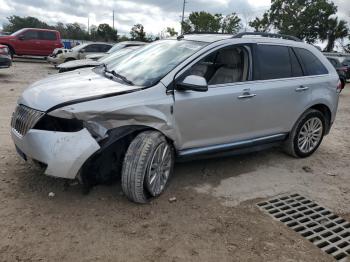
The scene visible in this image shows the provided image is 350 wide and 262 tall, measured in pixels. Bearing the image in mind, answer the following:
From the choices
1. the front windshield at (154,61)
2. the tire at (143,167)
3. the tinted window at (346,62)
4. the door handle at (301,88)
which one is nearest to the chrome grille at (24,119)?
the tire at (143,167)

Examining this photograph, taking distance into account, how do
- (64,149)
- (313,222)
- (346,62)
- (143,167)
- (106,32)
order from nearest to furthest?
(64,149)
(143,167)
(313,222)
(346,62)
(106,32)

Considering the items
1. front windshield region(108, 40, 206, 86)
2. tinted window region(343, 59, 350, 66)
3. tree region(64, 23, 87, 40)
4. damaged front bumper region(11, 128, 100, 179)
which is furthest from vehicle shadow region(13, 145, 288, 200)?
tree region(64, 23, 87, 40)

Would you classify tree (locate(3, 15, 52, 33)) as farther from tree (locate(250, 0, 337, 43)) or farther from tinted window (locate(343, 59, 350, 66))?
tinted window (locate(343, 59, 350, 66))

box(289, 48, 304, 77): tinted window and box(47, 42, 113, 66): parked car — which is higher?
box(289, 48, 304, 77): tinted window

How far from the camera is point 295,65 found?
5262 millimetres

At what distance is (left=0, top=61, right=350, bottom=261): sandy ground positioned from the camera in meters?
3.11

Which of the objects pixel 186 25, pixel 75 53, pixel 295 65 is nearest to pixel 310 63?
pixel 295 65

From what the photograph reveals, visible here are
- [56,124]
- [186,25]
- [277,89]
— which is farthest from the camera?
[186,25]

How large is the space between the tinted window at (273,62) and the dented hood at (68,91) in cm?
181

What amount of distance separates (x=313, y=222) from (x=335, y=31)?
138ft

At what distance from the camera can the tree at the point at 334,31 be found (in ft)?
134

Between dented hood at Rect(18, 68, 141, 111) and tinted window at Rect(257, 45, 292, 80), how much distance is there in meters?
1.81

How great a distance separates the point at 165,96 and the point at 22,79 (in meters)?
10.6

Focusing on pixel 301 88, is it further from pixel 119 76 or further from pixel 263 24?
pixel 263 24
